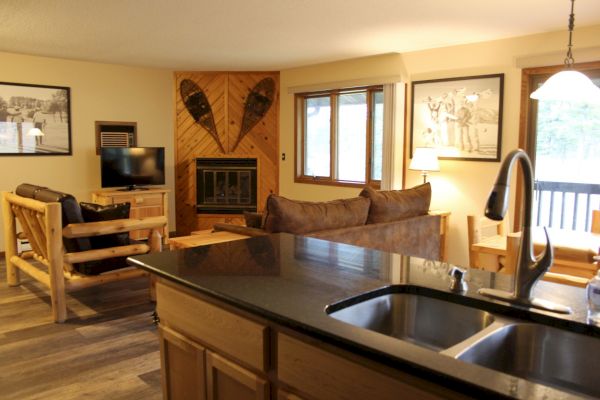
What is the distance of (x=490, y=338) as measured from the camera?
52.2 inches

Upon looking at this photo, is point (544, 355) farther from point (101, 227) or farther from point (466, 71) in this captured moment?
point (466, 71)

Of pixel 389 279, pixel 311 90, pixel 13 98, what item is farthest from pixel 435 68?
pixel 13 98

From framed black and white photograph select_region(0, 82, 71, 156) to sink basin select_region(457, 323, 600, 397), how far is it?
632 cm

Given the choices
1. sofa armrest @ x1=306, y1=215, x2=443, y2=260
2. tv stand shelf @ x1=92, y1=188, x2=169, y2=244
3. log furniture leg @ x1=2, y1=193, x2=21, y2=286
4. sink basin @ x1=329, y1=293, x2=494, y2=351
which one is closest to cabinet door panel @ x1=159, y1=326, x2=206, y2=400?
sink basin @ x1=329, y1=293, x2=494, y2=351

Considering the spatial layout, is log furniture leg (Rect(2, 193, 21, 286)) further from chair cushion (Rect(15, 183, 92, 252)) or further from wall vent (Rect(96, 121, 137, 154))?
wall vent (Rect(96, 121, 137, 154))

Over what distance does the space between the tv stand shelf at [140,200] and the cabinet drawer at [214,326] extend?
4971 mm

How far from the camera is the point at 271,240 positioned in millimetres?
2371

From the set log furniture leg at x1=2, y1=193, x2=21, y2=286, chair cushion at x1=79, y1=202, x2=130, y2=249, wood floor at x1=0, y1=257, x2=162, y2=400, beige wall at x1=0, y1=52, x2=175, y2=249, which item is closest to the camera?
wood floor at x1=0, y1=257, x2=162, y2=400

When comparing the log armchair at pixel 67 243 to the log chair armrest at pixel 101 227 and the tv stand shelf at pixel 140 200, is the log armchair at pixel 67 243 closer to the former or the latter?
the log chair armrest at pixel 101 227

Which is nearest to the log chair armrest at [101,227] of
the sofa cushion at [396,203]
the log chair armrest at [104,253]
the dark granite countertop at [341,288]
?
the log chair armrest at [104,253]

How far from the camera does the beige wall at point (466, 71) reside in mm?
4777

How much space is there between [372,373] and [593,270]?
2.68m

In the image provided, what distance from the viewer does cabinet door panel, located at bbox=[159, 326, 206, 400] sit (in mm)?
1728

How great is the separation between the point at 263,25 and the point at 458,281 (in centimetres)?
371
